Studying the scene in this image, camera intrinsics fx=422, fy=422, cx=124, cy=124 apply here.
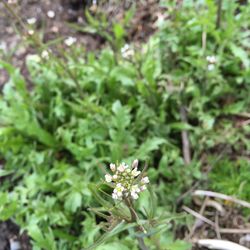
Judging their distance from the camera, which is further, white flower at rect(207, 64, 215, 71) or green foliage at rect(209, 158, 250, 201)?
white flower at rect(207, 64, 215, 71)

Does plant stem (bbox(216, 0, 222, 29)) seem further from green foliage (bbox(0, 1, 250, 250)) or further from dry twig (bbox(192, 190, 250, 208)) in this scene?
dry twig (bbox(192, 190, 250, 208))

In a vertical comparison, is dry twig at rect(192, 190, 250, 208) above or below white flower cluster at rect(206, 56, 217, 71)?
below

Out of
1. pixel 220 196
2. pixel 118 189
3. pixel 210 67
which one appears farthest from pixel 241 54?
pixel 118 189

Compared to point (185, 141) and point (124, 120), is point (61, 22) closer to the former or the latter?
point (124, 120)

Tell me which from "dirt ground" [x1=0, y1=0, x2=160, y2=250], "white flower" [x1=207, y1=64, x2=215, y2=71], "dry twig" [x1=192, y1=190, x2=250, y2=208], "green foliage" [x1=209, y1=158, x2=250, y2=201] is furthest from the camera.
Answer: "dirt ground" [x1=0, y1=0, x2=160, y2=250]

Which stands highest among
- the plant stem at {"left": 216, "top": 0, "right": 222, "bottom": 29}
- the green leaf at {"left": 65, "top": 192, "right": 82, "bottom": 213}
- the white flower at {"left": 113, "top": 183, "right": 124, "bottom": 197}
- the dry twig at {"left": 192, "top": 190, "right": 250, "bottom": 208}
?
the plant stem at {"left": 216, "top": 0, "right": 222, "bottom": 29}

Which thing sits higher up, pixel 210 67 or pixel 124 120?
pixel 210 67

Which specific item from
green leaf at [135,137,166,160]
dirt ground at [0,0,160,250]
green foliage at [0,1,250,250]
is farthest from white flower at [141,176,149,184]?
dirt ground at [0,0,160,250]

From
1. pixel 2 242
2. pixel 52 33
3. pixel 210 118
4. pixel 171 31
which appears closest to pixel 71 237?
pixel 2 242

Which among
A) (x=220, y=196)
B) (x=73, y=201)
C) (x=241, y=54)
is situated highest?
(x=241, y=54)
